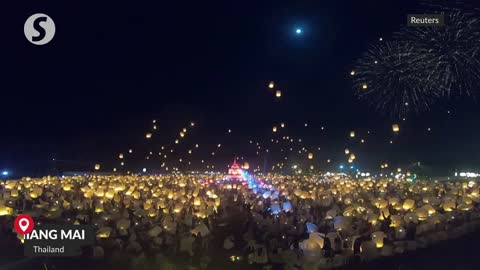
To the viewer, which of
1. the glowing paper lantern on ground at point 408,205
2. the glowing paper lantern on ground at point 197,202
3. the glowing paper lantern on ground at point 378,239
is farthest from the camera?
the glowing paper lantern on ground at point 197,202

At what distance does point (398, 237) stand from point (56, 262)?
9.27m

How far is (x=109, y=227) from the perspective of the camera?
1582 cm

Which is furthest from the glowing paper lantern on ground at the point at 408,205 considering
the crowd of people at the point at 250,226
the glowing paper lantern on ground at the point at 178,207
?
the glowing paper lantern on ground at the point at 178,207

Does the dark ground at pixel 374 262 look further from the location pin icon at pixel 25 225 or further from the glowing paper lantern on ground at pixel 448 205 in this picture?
the glowing paper lantern on ground at pixel 448 205

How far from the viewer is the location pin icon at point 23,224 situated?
1191 cm

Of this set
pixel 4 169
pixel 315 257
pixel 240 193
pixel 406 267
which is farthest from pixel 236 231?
pixel 4 169

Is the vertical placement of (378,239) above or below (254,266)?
above

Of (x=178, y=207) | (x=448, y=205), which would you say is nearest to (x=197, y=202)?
(x=178, y=207)

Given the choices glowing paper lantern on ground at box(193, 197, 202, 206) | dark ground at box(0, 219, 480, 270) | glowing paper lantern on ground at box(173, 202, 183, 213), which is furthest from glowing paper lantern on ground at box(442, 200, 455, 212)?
glowing paper lantern on ground at box(173, 202, 183, 213)

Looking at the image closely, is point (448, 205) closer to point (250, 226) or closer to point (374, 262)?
point (250, 226)

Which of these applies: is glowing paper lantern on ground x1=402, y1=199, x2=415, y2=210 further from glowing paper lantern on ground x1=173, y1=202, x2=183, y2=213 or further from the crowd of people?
glowing paper lantern on ground x1=173, y1=202, x2=183, y2=213

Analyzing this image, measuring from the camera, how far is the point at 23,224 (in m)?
12.2

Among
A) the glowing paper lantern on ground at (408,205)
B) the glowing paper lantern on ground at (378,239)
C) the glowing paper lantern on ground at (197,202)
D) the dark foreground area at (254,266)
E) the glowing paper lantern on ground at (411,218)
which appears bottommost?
the dark foreground area at (254,266)

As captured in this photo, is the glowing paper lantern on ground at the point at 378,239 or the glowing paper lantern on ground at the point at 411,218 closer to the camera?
the glowing paper lantern on ground at the point at 378,239
